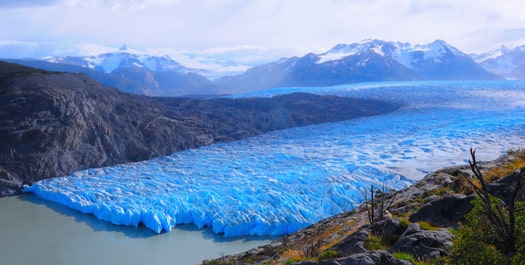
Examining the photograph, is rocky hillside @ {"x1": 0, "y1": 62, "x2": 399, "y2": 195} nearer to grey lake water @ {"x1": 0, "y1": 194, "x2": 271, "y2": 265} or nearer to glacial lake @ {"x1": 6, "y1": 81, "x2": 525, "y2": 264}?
glacial lake @ {"x1": 6, "y1": 81, "x2": 525, "y2": 264}

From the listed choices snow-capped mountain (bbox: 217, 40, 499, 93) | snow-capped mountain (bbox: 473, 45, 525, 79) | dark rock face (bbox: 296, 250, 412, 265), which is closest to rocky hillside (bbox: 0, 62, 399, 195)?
dark rock face (bbox: 296, 250, 412, 265)

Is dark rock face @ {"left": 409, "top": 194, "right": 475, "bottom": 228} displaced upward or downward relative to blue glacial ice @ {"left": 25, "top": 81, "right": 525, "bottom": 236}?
upward

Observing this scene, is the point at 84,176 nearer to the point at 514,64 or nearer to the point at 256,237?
the point at 256,237

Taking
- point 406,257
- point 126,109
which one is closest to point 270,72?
point 126,109

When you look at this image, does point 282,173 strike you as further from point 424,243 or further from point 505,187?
point 424,243

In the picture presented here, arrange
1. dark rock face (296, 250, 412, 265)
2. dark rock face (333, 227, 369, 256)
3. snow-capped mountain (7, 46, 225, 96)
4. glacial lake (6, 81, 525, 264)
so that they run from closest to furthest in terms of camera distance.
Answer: dark rock face (296, 250, 412, 265) < dark rock face (333, 227, 369, 256) < glacial lake (6, 81, 525, 264) < snow-capped mountain (7, 46, 225, 96)

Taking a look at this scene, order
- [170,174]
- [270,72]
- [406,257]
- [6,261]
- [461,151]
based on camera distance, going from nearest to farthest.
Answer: [406,257] → [6,261] → [170,174] → [461,151] → [270,72]

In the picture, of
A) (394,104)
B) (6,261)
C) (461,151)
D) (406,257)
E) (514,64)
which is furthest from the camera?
(514,64)
